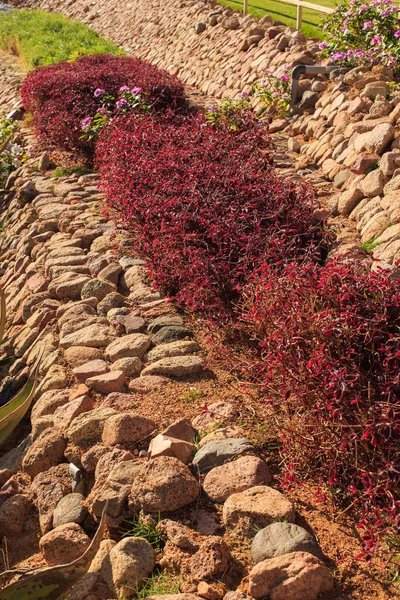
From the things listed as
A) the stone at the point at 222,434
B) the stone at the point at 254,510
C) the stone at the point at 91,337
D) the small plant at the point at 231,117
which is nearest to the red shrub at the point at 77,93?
the small plant at the point at 231,117

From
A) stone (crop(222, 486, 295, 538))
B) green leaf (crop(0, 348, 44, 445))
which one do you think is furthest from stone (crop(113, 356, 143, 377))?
stone (crop(222, 486, 295, 538))

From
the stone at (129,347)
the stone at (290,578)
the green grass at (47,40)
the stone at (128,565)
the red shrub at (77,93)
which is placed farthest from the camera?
the green grass at (47,40)

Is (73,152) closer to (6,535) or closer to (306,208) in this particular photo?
(306,208)

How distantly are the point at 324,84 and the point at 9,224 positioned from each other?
3.92 meters

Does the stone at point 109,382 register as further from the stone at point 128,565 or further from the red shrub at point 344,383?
the stone at point 128,565

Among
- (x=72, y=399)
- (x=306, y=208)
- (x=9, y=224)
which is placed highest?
(x=306, y=208)

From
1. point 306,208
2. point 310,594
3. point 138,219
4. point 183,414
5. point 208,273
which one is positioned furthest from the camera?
point 138,219

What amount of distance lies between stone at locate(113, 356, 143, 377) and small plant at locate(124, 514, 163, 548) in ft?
3.95

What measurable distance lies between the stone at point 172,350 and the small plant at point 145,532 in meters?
1.31

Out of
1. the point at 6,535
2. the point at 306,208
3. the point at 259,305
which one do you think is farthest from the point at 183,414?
the point at 306,208

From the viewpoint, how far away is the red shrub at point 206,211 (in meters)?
4.27

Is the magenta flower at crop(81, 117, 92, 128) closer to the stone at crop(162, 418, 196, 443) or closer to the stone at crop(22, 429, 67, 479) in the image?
the stone at crop(22, 429, 67, 479)

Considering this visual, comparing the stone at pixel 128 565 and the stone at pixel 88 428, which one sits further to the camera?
the stone at pixel 88 428

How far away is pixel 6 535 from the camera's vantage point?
3332 mm
